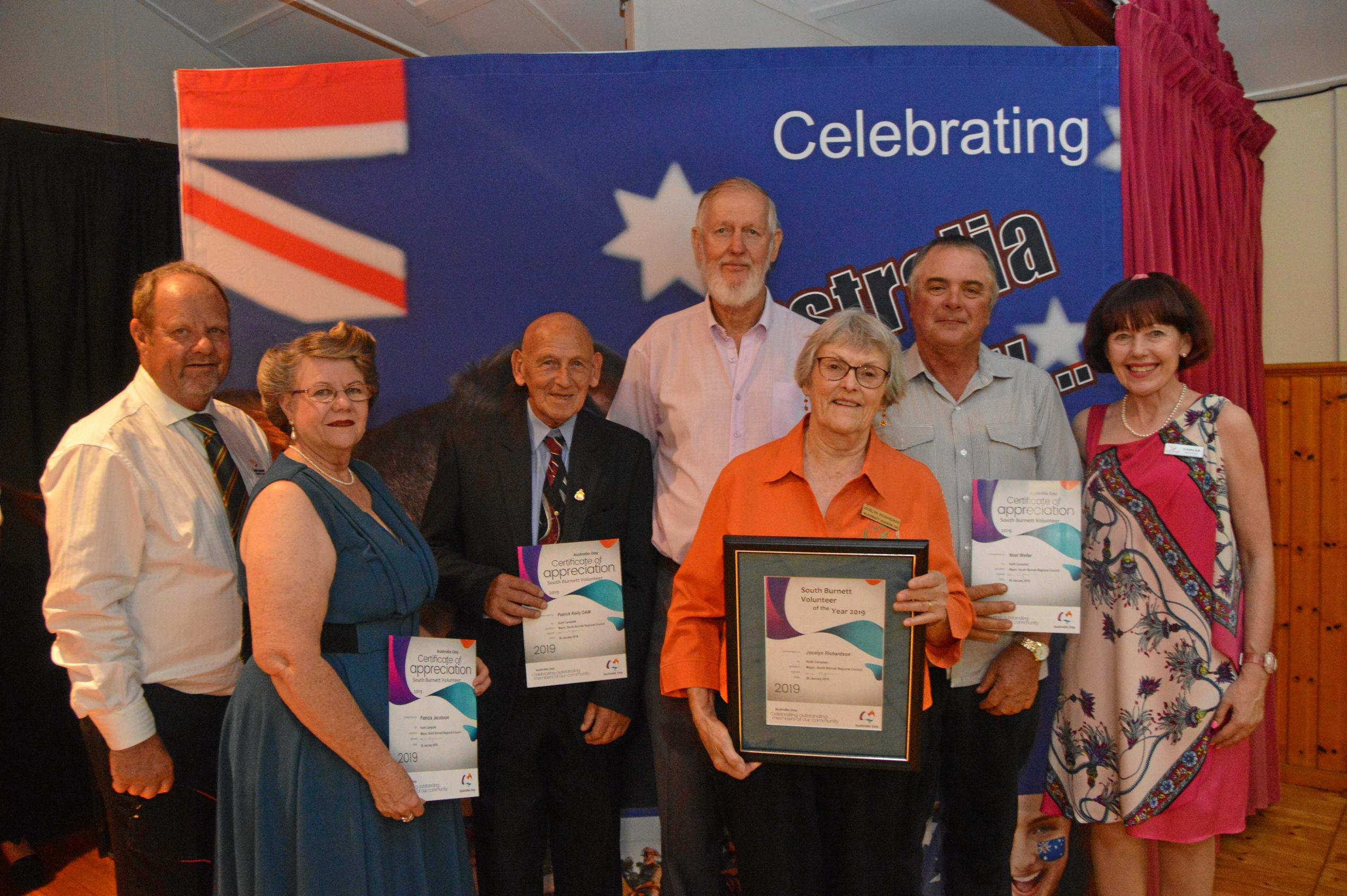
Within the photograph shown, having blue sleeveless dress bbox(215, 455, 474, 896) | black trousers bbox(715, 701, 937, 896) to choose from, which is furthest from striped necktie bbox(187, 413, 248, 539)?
black trousers bbox(715, 701, 937, 896)

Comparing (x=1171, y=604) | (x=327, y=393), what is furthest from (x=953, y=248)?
(x=327, y=393)

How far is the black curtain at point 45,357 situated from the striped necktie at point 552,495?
2.87 metres

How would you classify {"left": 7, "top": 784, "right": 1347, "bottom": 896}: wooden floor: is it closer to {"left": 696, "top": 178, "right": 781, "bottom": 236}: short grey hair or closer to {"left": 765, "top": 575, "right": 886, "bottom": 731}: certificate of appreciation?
{"left": 765, "top": 575, "right": 886, "bottom": 731}: certificate of appreciation

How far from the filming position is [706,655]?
197 centimetres

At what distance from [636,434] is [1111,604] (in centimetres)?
140

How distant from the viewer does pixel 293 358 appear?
1876 mm

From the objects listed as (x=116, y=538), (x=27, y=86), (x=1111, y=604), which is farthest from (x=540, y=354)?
(x=27, y=86)

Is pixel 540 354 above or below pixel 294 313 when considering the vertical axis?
below

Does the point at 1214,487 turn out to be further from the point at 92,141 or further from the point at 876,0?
the point at 92,141

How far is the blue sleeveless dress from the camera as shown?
68.9 inches

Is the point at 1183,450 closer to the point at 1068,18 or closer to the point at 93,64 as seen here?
the point at 1068,18

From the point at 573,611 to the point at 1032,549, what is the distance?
1.20m

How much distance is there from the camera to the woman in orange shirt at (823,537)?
1852 mm

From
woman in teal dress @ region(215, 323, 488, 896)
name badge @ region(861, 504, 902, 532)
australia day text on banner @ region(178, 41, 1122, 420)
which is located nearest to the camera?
woman in teal dress @ region(215, 323, 488, 896)
